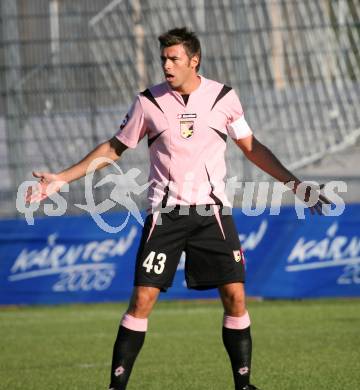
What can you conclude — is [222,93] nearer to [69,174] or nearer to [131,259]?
[69,174]

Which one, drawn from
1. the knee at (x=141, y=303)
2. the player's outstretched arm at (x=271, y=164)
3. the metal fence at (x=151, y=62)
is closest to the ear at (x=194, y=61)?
the player's outstretched arm at (x=271, y=164)

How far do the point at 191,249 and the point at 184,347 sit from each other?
346cm

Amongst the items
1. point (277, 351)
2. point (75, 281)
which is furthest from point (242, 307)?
point (75, 281)

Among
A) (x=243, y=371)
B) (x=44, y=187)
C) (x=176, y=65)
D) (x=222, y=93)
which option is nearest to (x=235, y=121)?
(x=222, y=93)

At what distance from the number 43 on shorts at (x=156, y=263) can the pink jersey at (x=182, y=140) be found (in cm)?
28

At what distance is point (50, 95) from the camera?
15219 millimetres

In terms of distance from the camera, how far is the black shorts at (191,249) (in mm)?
6484

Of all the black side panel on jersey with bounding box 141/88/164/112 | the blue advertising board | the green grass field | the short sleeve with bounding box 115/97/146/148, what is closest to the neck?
the black side panel on jersey with bounding box 141/88/164/112

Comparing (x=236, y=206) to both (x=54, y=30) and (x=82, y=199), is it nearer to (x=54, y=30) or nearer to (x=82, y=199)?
(x=82, y=199)

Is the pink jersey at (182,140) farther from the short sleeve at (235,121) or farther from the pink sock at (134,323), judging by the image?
the pink sock at (134,323)

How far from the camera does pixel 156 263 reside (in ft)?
21.2

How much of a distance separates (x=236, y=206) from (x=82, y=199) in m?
1.96

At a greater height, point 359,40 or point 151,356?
point 359,40

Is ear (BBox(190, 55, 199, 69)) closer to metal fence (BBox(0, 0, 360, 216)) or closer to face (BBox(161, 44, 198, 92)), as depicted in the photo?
face (BBox(161, 44, 198, 92))
